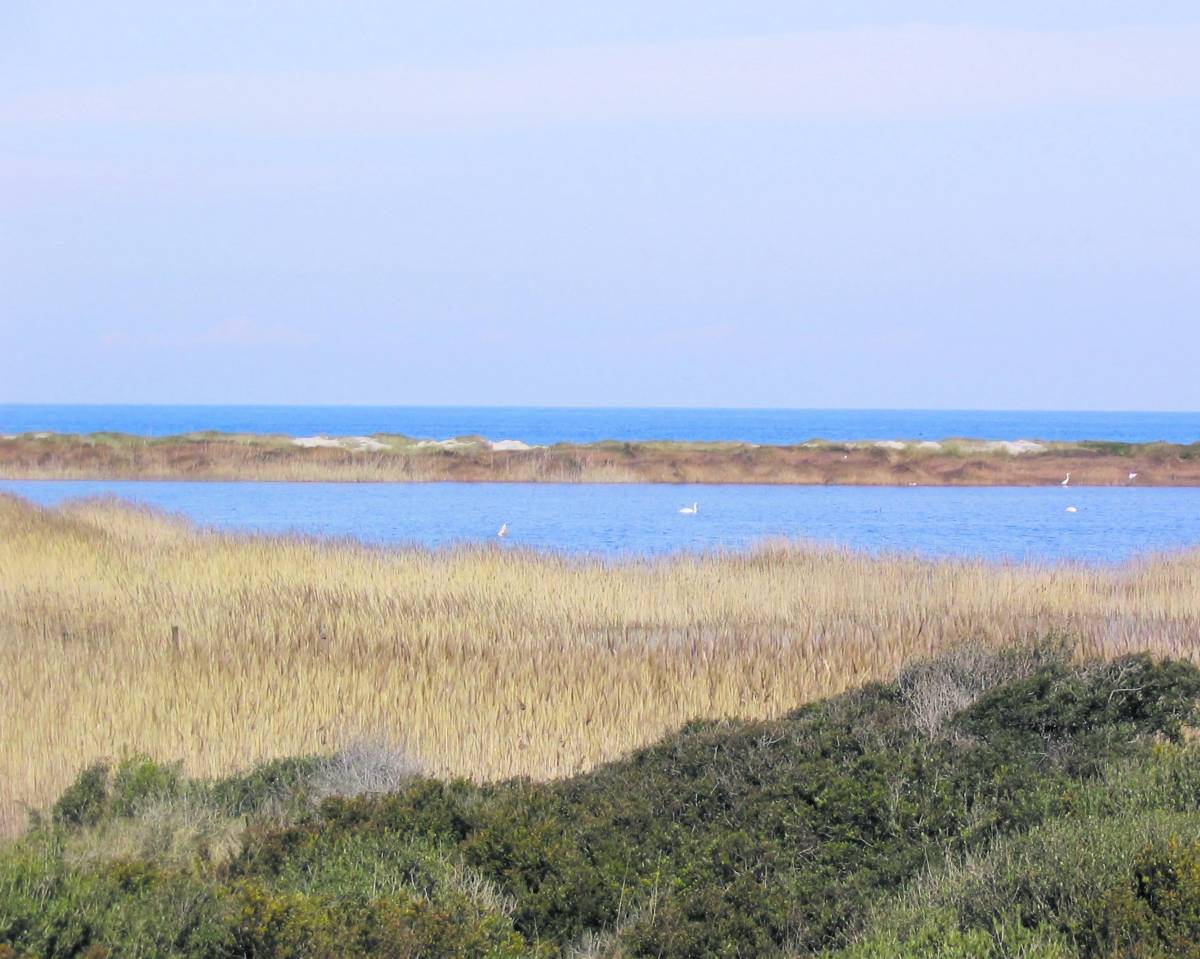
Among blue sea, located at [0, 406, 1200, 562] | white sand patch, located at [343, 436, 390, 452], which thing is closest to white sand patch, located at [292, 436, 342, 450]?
white sand patch, located at [343, 436, 390, 452]

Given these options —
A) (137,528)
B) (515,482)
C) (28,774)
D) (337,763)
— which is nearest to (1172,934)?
(337,763)

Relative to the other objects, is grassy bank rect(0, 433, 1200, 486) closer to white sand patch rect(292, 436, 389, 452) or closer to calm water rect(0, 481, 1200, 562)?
Result: white sand patch rect(292, 436, 389, 452)

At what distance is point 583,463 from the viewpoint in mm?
43188

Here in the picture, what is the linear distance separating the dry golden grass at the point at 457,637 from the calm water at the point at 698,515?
3471mm

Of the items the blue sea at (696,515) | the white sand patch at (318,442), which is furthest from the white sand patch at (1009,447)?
the white sand patch at (318,442)

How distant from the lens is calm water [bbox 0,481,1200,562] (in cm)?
2397

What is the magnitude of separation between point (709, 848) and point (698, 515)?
24.6 m

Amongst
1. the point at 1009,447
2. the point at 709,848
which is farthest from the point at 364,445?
the point at 709,848

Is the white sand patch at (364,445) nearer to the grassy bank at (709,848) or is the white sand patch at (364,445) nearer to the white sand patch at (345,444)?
the white sand patch at (345,444)

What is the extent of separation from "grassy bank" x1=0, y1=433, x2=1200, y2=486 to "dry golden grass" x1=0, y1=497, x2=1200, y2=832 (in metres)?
23.3

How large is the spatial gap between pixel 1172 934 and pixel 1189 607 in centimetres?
1144

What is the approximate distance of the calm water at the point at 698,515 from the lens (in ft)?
78.6

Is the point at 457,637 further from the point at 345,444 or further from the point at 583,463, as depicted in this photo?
the point at 345,444

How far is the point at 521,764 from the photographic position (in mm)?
8000
